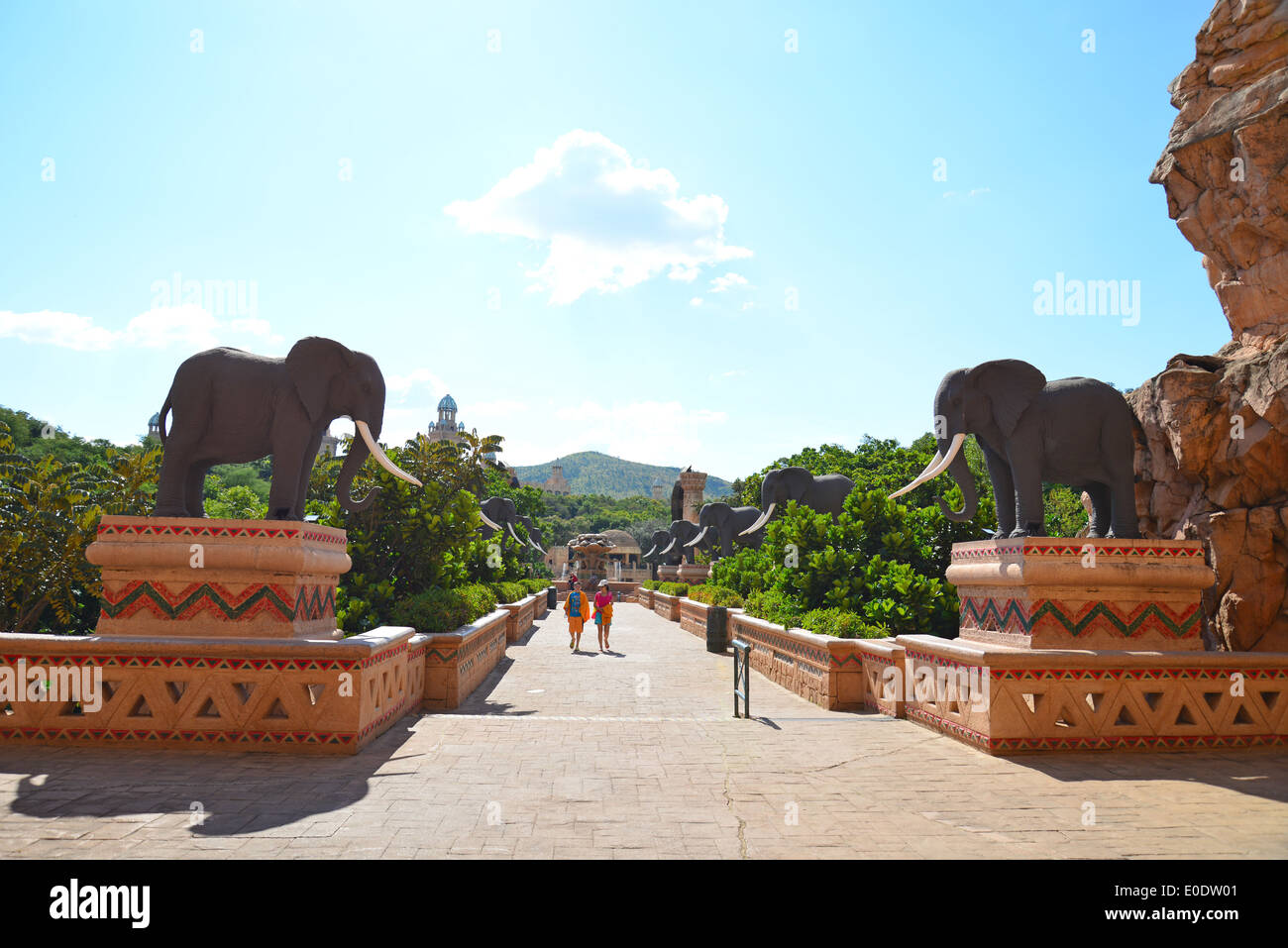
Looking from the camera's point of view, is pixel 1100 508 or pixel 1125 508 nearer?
pixel 1125 508

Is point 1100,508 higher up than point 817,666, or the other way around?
point 1100,508

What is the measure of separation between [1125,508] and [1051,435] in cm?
97

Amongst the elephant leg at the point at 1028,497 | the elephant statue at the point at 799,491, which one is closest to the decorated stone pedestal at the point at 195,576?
the elephant leg at the point at 1028,497

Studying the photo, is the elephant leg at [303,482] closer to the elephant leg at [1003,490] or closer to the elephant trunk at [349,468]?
the elephant trunk at [349,468]

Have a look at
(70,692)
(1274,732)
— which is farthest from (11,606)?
(1274,732)

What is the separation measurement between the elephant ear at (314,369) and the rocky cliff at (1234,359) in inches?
378

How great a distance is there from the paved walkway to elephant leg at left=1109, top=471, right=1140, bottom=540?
81.7 inches

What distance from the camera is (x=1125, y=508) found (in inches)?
304

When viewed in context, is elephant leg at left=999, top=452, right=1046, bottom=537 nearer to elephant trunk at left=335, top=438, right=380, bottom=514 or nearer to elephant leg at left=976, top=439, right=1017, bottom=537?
elephant leg at left=976, top=439, right=1017, bottom=537

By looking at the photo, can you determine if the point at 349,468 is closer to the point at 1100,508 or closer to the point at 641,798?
the point at 641,798

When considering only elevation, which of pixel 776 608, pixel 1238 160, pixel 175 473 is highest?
pixel 1238 160

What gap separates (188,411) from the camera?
24.4ft

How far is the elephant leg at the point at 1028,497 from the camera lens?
7684 mm

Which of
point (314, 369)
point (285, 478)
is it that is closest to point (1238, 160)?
point (314, 369)
